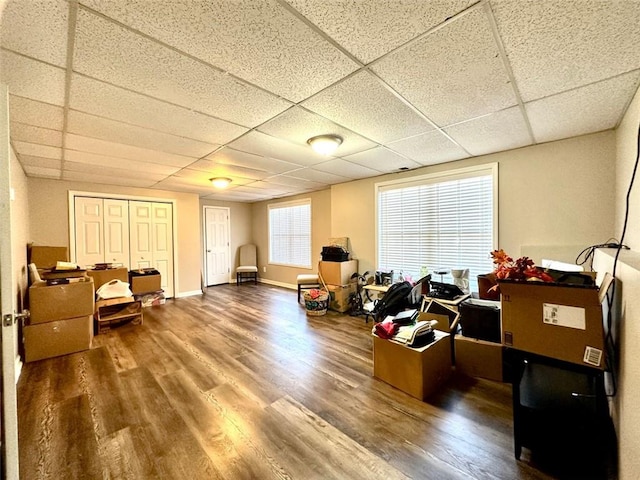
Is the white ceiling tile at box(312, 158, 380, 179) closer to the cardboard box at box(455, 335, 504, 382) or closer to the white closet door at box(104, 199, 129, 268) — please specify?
the cardboard box at box(455, 335, 504, 382)

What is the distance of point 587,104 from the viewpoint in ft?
6.83

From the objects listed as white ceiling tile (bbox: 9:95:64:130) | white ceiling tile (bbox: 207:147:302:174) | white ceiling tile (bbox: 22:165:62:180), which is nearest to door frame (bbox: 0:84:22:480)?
white ceiling tile (bbox: 9:95:64:130)

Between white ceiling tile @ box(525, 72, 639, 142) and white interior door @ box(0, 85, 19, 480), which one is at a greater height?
white ceiling tile @ box(525, 72, 639, 142)

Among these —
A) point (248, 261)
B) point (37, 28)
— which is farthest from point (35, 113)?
point (248, 261)

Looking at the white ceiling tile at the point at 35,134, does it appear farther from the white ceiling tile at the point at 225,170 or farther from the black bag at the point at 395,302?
the black bag at the point at 395,302

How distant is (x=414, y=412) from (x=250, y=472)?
1.19 metres

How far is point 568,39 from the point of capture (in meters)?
1.37

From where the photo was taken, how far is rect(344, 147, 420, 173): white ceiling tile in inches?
130

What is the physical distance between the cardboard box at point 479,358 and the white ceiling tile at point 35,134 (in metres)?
4.28

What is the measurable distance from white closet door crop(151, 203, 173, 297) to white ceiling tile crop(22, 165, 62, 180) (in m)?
1.57

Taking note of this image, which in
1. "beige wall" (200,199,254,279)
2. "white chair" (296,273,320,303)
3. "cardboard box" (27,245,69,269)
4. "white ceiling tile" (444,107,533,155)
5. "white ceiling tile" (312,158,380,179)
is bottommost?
"white chair" (296,273,320,303)

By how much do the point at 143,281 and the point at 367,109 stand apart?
15.7 feet

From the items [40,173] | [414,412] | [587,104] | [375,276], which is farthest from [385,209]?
[40,173]

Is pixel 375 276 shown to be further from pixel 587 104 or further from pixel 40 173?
pixel 40 173
